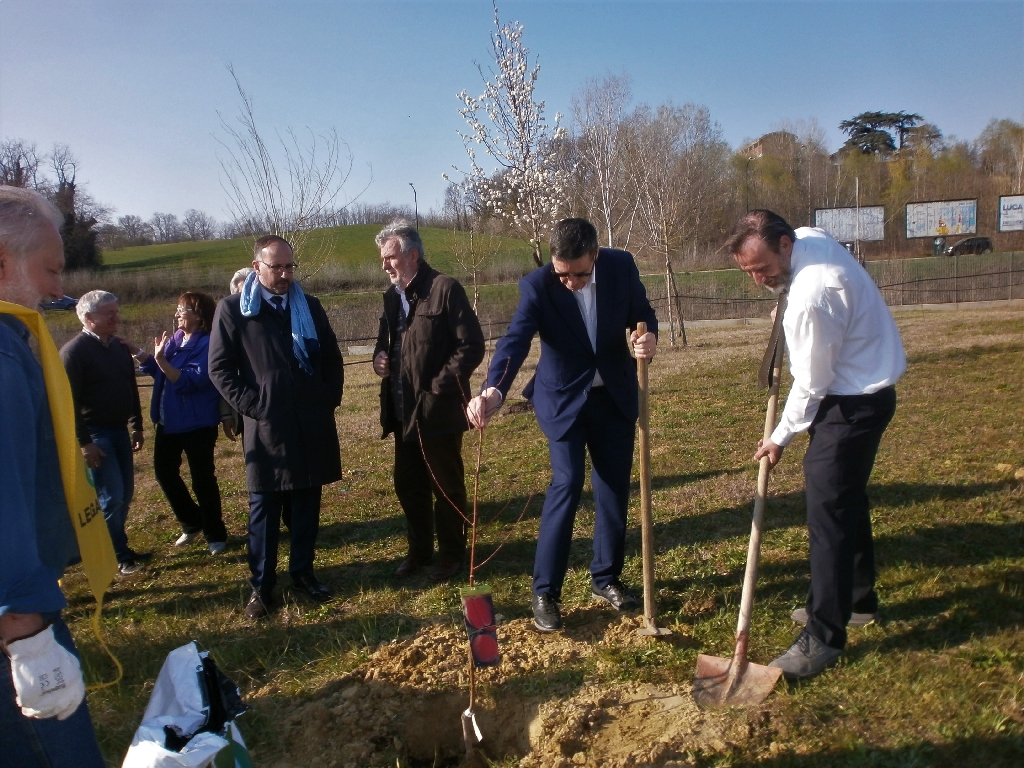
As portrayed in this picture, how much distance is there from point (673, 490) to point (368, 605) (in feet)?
8.67

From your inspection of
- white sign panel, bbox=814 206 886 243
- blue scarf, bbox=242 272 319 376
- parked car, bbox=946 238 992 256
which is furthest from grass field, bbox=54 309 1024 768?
parked car, bbox=946 238 992 256

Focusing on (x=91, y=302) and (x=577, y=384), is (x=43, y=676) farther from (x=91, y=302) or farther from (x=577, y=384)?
(x=91, y=302)

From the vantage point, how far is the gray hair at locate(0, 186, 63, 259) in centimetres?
182

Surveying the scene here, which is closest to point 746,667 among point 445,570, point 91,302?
point 445,570

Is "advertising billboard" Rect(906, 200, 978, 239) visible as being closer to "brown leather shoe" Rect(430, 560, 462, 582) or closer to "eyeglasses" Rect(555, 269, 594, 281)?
"brown leather shoe" Rect(430, 560, 462, 582)

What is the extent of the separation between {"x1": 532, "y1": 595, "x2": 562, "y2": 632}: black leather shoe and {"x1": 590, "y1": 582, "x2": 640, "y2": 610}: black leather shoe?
29 centimetres

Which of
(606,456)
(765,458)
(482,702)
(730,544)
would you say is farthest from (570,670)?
(730,544)

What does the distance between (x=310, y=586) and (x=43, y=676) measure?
8.79ft

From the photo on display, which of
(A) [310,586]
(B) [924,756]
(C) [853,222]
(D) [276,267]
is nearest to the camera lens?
(B) [924,756]

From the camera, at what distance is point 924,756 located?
259 cm

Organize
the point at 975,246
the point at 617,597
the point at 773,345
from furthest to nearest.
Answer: the point at 975,246
the point at 617,597
the point at 773,345

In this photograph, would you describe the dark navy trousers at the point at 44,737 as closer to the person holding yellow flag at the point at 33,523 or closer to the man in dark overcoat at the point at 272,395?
the person holding yellow flag at the point at 33,523

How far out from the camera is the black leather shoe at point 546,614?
143 inches

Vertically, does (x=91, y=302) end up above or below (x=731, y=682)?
above
